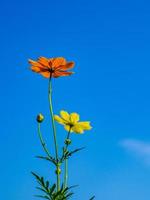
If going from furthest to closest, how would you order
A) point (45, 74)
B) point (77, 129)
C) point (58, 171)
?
point (77, 129), point (45, 74), point (58, 171)

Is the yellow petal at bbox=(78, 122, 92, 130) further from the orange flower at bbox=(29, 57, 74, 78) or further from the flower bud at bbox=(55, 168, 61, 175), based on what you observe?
the flower bud at bbox=(55, 168, 61, 175)

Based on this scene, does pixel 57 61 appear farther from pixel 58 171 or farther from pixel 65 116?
pixel 58 171

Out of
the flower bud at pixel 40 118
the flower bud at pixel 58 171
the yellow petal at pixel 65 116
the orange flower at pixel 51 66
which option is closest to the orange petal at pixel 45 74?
the orange flower at pixel 51 66

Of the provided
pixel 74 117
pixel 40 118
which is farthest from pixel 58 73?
pixel 74 117

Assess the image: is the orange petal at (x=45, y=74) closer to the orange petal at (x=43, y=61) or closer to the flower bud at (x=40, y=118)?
the orange petal at (x=43, y=61)

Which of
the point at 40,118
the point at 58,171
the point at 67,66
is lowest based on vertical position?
the point at 58,171

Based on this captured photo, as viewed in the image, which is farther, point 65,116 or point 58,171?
point 65,116

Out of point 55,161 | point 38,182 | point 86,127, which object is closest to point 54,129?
point 55,161
